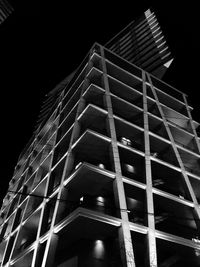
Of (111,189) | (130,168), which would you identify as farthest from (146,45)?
(111,189)

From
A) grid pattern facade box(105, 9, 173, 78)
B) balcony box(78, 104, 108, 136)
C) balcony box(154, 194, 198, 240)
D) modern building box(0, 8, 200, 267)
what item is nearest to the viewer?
modern building box(0, 8, 200, 267)

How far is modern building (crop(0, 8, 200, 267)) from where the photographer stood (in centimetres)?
1565

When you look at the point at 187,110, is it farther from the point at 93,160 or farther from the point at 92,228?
the point at 92,228

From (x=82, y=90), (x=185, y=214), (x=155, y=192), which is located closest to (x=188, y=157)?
(x=185, y=214)

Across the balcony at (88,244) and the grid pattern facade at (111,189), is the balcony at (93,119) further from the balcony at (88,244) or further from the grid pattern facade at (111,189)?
the balcony at (88,244)

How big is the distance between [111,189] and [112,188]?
262 mm

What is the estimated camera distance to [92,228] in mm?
15328

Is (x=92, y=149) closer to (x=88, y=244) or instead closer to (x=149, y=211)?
(x=149, y=211)

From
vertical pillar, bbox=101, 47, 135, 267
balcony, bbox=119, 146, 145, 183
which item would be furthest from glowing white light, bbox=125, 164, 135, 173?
vertical pillar, bbox=101, 47, 135, 267

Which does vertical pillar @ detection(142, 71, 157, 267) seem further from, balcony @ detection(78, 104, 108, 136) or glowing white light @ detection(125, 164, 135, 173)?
balcony @ detection(78, 104, 108, 136)

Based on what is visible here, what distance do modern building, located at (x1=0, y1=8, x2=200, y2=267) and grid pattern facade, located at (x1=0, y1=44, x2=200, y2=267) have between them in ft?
0.24

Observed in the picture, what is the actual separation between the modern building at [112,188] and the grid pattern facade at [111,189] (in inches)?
2.9

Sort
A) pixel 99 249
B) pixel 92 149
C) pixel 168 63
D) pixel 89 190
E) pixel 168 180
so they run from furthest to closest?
pixel 168 63
pixel 168 180
pixel 92 149
pixel 89 190
pixel 99 249

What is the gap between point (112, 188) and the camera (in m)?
19.1
